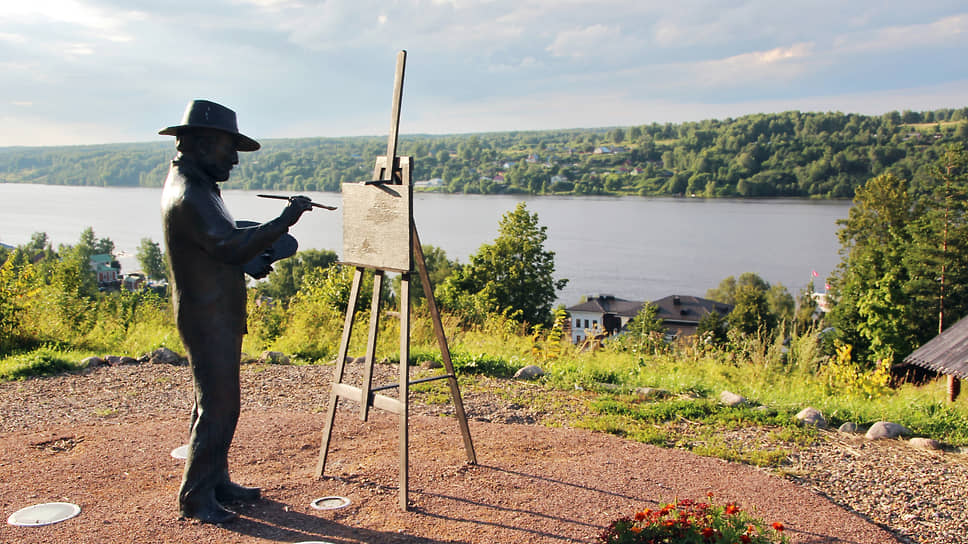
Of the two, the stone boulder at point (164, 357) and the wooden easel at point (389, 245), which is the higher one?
the wooden easel at point (389, 245)

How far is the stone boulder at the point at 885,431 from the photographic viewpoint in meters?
6.21

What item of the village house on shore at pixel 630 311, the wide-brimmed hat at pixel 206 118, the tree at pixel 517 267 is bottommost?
the village house on shore at pixel 630 311

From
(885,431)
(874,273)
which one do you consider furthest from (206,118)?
(874,273)

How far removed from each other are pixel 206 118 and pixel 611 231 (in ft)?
227

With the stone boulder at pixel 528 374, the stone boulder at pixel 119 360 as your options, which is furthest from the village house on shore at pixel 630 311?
the stone boulder at pixel 119 360

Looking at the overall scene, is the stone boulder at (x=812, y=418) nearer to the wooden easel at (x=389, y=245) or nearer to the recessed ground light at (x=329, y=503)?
the wooden easel at (x=389, y=245)

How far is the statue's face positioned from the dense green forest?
160ft

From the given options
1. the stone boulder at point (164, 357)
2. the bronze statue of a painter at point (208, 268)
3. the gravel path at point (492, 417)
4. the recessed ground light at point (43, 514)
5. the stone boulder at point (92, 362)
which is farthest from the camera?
the stone boulder at point (164, 357)

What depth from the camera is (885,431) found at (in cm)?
625

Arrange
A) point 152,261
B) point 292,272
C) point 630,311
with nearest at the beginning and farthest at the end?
point 630,311, point 292,272, point 152,261

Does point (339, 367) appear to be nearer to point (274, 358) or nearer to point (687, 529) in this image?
point (687, 529)

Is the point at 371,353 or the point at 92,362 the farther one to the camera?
the point at 92,362

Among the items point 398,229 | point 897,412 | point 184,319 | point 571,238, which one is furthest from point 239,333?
point 571,238

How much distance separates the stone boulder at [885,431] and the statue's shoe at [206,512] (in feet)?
17.9
